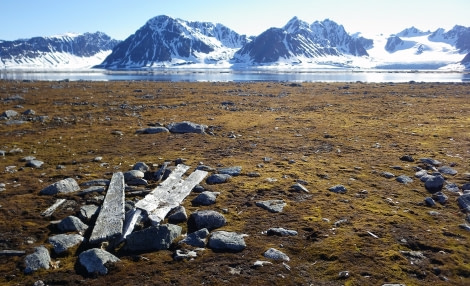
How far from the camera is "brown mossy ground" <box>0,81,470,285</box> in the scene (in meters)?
7.71

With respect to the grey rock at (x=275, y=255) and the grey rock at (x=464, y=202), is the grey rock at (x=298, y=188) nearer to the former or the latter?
the grey rock at (x=275, y=255)

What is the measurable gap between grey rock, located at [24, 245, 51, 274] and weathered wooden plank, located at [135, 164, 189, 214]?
2.72 metres

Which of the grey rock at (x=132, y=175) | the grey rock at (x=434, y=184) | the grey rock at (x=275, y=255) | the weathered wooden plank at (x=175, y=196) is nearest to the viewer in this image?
the grey rock at (x=275, y=255)

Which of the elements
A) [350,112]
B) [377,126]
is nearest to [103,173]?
[377,126]

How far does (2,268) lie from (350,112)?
100ft

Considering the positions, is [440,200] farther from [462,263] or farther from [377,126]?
[377,126]

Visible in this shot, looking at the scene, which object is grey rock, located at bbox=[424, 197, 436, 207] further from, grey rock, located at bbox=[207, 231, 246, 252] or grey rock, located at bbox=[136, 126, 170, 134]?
grey rock, located at bbox=[136, 126, 170, 134]

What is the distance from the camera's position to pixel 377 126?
83.9 ft

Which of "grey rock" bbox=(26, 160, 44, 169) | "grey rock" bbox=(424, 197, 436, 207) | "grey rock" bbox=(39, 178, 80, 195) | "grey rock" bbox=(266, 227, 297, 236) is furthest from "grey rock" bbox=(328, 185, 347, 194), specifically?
"grey rock" bbox=(26, 160, 44, 169)

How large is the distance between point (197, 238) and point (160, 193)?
3180 millimetres

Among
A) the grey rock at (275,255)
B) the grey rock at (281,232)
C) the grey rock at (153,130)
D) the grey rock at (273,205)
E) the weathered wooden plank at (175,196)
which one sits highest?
the grey rock at (153,130)

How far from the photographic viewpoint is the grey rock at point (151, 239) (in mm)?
8586

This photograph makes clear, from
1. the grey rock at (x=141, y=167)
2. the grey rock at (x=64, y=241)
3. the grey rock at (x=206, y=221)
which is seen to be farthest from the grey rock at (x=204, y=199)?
the grey rock at (x=141, y=167)

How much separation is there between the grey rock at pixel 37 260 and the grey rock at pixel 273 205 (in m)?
5.92
